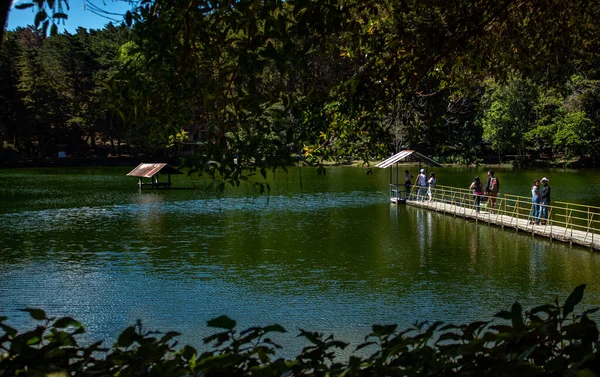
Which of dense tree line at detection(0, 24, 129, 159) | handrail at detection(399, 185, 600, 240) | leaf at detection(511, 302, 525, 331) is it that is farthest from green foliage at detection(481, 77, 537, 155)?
leaf at detection(511, 302, 525, 331)

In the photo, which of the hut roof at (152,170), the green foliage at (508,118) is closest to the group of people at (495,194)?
the hut roof at (152,170)

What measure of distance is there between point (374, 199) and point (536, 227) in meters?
16.5

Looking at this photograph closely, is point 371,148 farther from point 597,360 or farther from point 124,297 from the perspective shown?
point 124,297

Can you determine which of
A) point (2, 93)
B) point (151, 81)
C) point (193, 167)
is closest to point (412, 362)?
point (193, 167)

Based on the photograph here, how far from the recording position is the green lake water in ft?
40.8

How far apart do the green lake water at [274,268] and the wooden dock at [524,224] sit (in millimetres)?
366

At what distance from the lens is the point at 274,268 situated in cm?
1708

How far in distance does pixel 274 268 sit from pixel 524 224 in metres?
10.8

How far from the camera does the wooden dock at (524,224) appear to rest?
1938cm

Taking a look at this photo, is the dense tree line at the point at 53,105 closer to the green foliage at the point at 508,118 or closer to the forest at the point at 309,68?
the green foliage at the point at 508,118

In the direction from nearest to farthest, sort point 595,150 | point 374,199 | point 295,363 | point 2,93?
point 295,363
point 374,199
point 595,150
point 2,93

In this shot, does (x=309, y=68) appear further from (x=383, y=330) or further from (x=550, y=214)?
(x=550, y=214)

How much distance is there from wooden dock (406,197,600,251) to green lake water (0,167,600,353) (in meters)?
0.37

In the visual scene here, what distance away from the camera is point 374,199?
37.9m
